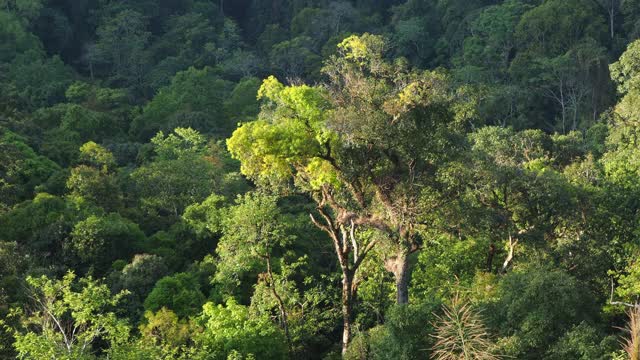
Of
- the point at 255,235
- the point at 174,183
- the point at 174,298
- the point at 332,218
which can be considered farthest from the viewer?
the point at 174,183

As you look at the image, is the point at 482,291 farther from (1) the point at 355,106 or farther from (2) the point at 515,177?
(1) the point at 355,106

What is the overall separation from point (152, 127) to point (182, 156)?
39.4 feet

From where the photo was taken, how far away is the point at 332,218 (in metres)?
24.9

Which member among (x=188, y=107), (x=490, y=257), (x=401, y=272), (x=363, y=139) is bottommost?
(x=401, y=272)

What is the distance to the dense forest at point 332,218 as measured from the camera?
17219mm

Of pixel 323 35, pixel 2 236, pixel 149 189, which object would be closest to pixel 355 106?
pixel 2 236

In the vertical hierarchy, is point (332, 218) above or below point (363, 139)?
above

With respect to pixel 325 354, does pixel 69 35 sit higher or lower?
higher

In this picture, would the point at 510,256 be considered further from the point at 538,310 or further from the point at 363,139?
the point at 363,139

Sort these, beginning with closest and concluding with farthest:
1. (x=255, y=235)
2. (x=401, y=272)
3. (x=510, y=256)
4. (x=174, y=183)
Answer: (x=401, y=272) < (x=255, y=235) < (x=510, y=256) < (x=174, y=183)

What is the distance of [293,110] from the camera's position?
18234mm

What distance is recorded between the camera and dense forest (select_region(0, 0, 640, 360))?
1722 cm

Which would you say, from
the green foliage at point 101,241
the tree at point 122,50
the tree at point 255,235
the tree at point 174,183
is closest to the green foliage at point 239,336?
the tree at point 255,235

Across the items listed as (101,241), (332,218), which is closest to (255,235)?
(332,218)
